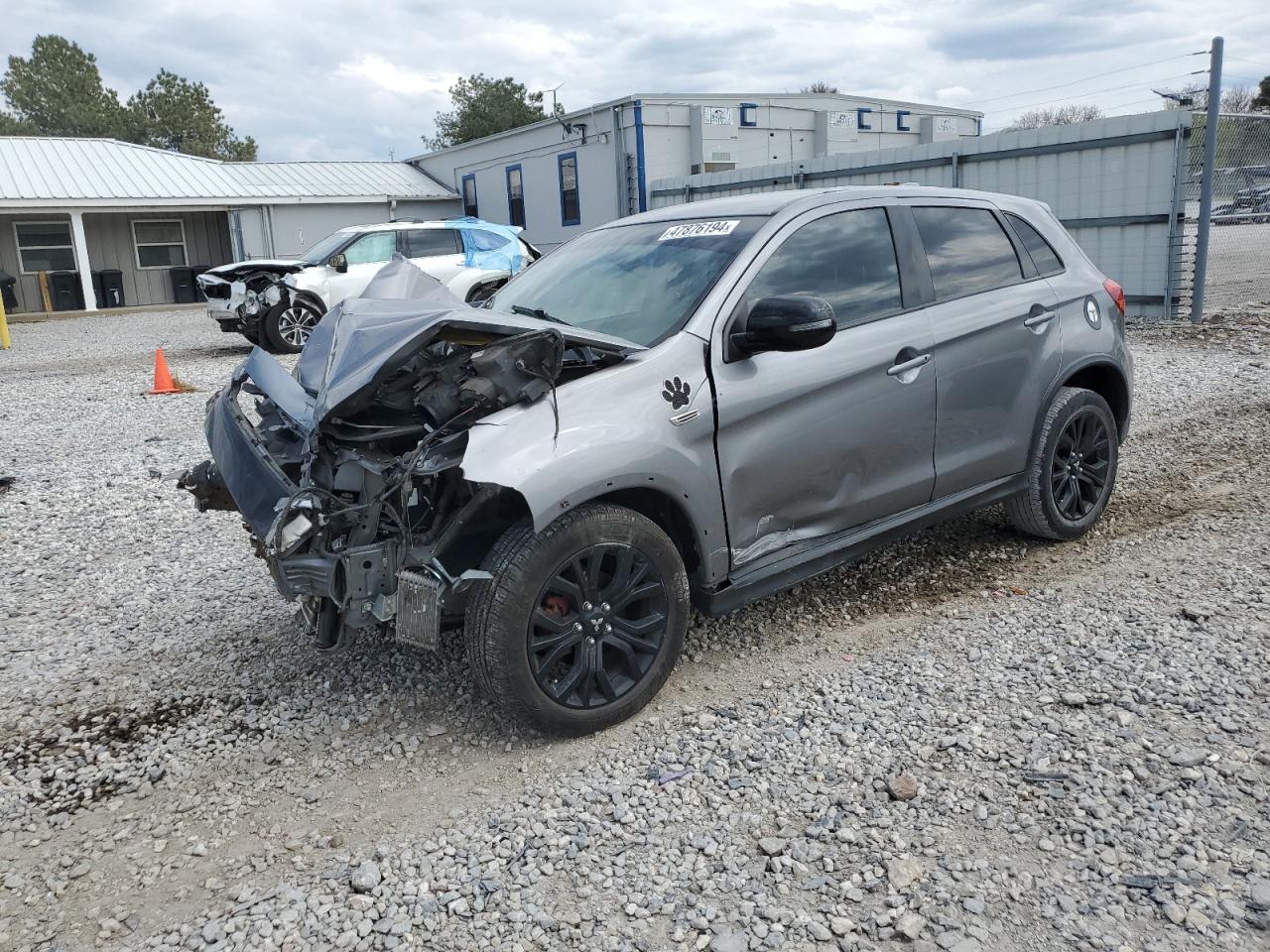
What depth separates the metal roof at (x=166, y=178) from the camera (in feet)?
86.0

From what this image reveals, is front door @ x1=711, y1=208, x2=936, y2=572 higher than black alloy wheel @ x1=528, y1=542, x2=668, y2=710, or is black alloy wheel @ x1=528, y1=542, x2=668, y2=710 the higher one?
front door @ x1=711, y1=208, x2=936, y2=572

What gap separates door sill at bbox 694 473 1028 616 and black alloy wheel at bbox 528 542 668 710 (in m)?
0.33

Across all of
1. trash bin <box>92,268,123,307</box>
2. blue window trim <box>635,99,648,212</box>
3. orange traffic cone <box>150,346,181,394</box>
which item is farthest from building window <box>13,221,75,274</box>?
orange traffic cone <box>150,346,181,394</box>

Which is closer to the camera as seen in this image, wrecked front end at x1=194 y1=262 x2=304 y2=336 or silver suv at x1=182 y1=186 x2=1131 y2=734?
silver suv at x1=182 y1=186 x2=1131 y2=734

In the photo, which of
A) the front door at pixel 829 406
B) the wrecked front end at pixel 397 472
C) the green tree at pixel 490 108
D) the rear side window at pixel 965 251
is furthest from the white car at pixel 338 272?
the green tree at pixel 490 108

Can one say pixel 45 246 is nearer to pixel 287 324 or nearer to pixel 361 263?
pixel 361 263

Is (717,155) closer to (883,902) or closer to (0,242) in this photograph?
(0,242)

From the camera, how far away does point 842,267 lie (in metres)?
4.14

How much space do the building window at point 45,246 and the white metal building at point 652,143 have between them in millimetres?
11732

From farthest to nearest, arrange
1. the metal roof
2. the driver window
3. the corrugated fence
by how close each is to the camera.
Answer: the metal roof
the driver window
the corrugated fence

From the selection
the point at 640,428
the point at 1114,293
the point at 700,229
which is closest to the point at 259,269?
the point at 700,229

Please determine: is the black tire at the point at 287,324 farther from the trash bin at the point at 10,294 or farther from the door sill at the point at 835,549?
the trash bin at the point at 10,294

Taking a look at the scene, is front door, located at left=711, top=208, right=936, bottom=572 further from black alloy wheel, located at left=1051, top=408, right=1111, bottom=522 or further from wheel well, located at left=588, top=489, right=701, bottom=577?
black alloy wheel, located at left=1051, top=408, right=1111, bottom=522

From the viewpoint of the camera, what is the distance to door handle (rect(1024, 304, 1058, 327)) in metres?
4.68
